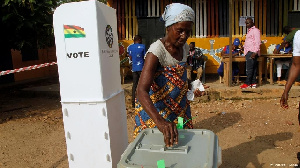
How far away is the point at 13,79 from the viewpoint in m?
11.7

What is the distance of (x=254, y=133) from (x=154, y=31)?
16.8 ft

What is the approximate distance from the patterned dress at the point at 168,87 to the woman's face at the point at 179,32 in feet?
0.32

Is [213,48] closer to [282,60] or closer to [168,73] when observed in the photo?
[282,60]

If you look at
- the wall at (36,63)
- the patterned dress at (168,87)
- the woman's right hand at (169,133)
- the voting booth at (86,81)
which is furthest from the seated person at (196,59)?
the wall at (36,63)

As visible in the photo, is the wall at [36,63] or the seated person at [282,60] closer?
the seated person at [282,60]

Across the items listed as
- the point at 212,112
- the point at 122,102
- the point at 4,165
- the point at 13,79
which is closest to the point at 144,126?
the point at 122,102

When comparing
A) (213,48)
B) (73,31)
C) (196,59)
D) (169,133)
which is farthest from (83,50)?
(213,48)

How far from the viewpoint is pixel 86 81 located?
240 centimetres

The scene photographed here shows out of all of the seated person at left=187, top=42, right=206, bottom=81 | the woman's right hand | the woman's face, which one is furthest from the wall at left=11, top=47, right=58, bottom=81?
the woman's right hand

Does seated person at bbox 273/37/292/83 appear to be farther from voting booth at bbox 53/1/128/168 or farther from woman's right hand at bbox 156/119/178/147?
woman's right hand at bbox 156/119/178/147

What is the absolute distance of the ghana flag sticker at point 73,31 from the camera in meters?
2.33

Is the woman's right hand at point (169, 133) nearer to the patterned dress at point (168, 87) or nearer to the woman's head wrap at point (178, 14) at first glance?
the patterned dress at point (168, 87)

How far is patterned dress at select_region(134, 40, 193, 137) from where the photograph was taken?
193 cm

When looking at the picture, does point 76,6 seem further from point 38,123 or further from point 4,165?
point 38,123
